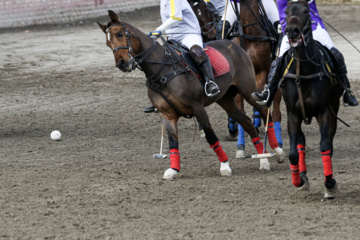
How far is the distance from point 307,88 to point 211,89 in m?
1.70

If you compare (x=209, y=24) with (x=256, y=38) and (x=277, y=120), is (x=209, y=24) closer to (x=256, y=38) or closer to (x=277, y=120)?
(x=256, y=38)

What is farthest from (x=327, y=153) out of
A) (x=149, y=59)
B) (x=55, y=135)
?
(x=55, y=135)

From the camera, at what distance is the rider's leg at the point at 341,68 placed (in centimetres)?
923

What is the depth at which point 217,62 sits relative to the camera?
10672 mm

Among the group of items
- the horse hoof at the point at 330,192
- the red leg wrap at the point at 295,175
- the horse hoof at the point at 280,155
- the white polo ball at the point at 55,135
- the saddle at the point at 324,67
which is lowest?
the white polo ball at the point at 55,135

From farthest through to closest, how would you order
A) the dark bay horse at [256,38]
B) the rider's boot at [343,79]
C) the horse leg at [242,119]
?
the dark bay horse at [256,38] → the horse leg at [242,119] → the rider's boot at [343,79]

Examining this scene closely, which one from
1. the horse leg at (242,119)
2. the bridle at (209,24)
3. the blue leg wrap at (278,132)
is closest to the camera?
the horse leg at (242,119)

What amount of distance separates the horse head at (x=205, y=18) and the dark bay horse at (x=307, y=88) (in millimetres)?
4603

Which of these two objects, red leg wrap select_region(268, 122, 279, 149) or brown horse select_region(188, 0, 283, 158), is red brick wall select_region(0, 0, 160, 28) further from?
red leg wrap select_region(268, 122, 279, 149)

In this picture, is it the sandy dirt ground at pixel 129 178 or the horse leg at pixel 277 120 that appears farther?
the horse leg at pixel 277 120

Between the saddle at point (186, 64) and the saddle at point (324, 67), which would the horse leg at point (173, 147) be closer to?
the saddle at point (186, 64)

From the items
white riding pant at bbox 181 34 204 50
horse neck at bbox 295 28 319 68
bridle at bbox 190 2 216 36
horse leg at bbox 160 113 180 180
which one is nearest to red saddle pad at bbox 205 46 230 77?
white riding pant at bbox 181 34 204 50

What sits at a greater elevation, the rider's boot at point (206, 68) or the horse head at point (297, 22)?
the horse head at point (297, 22)

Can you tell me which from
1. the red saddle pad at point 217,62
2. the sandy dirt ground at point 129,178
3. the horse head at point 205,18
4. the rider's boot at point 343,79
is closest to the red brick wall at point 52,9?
the sandy dirt ground at point 129,178
